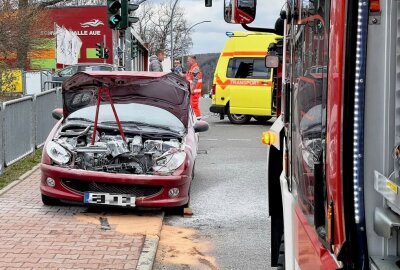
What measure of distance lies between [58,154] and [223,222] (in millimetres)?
2038

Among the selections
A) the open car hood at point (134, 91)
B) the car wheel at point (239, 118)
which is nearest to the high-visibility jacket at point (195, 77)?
the car wheel at point (239, 118)

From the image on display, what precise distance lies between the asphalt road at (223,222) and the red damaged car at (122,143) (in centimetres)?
52

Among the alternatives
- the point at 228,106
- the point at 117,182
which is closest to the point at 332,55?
the point at 117,182

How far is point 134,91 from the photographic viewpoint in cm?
849

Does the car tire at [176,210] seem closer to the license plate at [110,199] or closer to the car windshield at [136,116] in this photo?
the license plate at [110,199]

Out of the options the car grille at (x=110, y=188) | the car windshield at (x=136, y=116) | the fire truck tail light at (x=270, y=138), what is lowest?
the car grille at (x=110, y=188)

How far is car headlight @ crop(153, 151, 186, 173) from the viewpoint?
7289mm

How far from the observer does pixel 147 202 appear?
720 centimetres

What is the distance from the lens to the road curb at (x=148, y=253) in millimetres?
5395

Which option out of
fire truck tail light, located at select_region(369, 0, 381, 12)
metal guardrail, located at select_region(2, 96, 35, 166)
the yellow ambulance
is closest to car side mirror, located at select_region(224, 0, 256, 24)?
fire truck tail light, located at select_region(369, 0, 381, 12)

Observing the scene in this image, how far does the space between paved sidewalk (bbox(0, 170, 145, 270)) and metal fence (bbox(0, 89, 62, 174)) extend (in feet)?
6.57

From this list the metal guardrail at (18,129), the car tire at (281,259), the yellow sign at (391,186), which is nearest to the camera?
the yellow sign at (391,186)

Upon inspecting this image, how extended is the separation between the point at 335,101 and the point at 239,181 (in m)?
7.95

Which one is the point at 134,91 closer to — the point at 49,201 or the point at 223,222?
the point at 49,201
